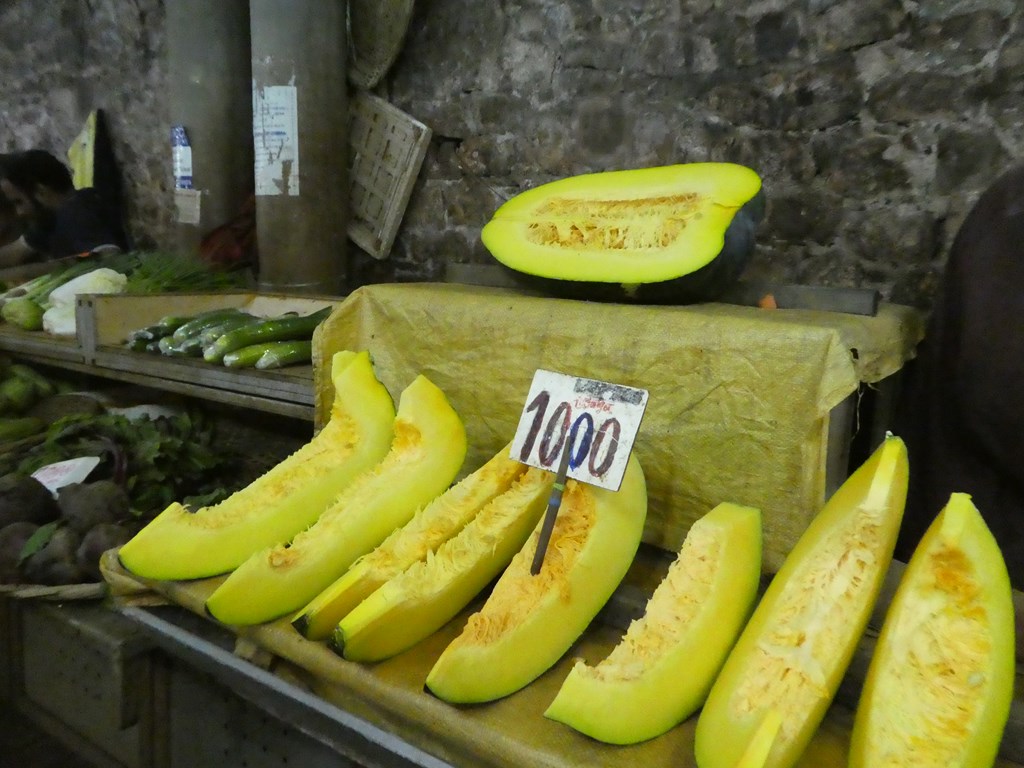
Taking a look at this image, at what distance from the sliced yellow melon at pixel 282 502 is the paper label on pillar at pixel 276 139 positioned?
1557 mm

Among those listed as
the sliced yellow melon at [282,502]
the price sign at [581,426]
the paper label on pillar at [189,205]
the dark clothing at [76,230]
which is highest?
the paper label on pillar at [189,205]

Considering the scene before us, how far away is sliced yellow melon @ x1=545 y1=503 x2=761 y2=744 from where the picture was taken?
0.75 metres

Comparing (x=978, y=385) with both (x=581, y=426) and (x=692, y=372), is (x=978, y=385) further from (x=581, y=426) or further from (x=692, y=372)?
(x=581, y=426)

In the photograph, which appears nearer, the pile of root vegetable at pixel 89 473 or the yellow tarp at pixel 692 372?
the yellow tarp at pixel 692 372

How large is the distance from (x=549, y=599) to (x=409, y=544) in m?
0.25

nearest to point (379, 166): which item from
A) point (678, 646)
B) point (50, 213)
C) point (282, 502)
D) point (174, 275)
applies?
point (174, 275)

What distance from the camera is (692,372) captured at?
3.55ft

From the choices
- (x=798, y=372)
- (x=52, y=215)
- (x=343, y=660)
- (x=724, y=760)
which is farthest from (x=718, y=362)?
(x=52, y=215)

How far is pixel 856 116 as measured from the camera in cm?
180

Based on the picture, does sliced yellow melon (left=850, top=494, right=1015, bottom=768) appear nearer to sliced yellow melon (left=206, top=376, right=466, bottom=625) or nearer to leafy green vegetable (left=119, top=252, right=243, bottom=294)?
sliced yellow melon (left=206, top=376, right=466, bottom=625)

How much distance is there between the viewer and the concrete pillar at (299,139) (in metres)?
2.59

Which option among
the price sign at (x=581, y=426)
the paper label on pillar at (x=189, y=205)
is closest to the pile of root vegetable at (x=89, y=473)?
the paper label on pillar at (x=189, y=205)

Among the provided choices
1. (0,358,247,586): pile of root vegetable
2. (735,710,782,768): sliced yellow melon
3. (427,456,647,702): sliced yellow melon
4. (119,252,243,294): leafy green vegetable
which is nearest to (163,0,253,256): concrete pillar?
(119,252,243,294): leafy green vegetable

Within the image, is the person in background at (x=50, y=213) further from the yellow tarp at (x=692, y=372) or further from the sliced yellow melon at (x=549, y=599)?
the sliced yellow melon at (x=549, y=599)
